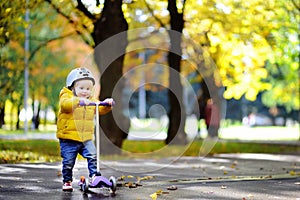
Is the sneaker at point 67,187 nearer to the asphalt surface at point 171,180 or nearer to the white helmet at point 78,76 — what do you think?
the asphalt surface at point 171,180

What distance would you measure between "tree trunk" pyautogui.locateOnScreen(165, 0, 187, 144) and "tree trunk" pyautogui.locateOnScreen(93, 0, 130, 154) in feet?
14.9

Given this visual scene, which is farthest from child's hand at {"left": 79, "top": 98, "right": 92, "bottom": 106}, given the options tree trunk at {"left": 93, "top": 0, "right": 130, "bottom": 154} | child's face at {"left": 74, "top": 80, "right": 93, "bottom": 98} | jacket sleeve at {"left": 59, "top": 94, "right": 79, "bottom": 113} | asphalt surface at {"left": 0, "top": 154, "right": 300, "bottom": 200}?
tree trunk at {"left": 93, "top": 0, "right": 130, "bottom": 154}

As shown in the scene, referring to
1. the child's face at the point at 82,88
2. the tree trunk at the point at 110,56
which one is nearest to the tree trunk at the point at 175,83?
the tree trunk at the point at 110,56

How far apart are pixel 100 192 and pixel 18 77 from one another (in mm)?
21525

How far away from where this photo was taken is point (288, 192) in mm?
8586

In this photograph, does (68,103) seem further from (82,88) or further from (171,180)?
(171,180)

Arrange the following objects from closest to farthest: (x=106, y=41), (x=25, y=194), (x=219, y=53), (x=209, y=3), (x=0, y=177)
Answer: (x=25, y=194) < (x=0, y=177) < (x=106, y=41) < (x=209, y=3) < (x=219, y=53)

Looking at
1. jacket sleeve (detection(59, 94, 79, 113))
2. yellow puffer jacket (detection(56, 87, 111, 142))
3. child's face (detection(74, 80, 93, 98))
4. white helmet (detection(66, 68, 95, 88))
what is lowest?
yellow puffer jacket (detection(56, 87, 111, 142))

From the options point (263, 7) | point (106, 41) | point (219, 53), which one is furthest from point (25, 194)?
point (219, 53)

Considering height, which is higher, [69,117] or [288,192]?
[69,117]

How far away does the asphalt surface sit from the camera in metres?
8.06

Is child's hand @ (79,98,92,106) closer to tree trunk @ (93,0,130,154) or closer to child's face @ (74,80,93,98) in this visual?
child's face @ (74,80,93,98)

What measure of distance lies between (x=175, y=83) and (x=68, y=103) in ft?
50.9

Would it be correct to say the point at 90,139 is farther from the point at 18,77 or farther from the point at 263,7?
the point at 18,77
